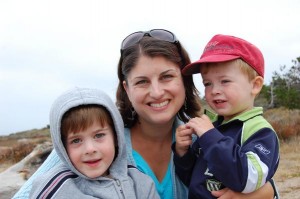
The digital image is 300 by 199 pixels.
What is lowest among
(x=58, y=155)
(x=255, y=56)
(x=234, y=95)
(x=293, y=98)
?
(x=293, y=98)

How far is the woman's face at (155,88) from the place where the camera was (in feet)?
9.39

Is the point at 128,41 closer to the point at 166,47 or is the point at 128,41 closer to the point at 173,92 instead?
the point at 166,47

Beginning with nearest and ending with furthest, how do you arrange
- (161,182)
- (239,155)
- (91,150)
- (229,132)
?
(239,155) < (91,150) < (229,132) < (161,182)

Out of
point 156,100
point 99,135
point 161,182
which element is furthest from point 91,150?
point 161,182

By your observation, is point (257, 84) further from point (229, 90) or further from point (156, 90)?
point (156, 90)

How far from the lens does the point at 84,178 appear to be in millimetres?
2557

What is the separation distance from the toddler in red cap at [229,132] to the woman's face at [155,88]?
154 millimetres

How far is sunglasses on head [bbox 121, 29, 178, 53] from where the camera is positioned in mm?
3139

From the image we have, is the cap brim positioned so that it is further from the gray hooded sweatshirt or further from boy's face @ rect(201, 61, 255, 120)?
the gray hooded sweatshirt

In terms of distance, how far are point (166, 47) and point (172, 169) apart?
37.0 inches

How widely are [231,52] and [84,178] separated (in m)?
1.26

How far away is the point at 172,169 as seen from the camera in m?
3.13

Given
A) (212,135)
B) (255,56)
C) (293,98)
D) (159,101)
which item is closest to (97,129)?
(159,101)

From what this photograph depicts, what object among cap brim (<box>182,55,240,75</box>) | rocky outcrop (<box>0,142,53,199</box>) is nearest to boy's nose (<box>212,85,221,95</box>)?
cap brim (<box>182,55,240,75</box>)
